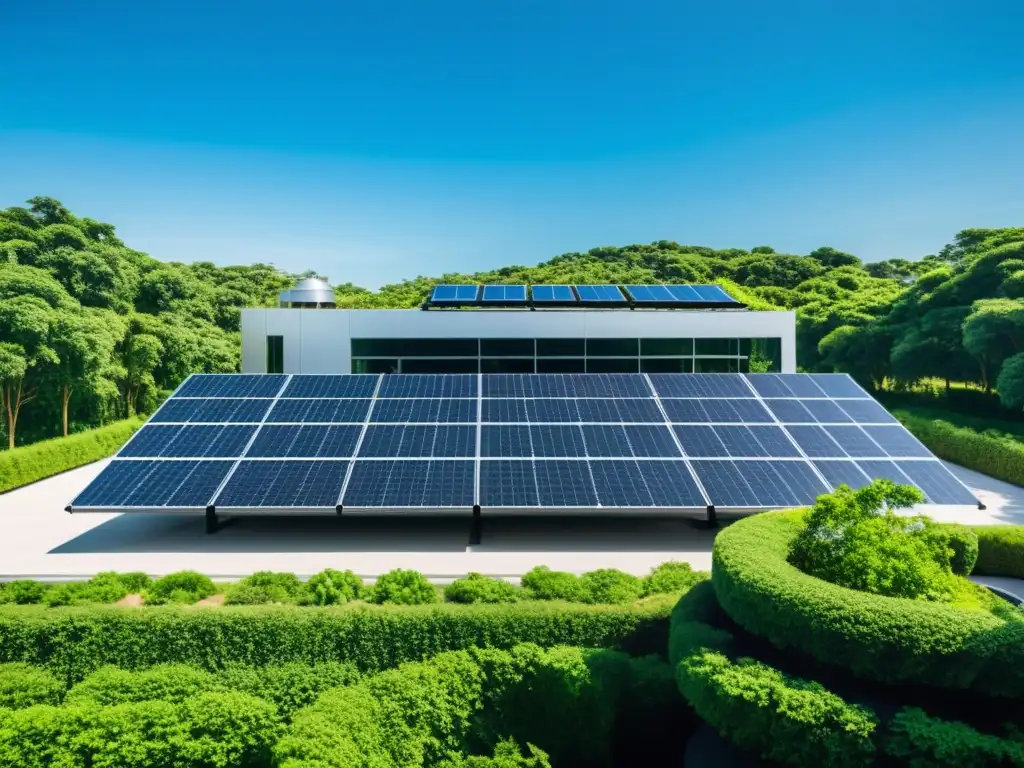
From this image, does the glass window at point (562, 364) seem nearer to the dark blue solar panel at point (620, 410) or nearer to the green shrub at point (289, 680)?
the dark blue solar panel at point (620, 410)

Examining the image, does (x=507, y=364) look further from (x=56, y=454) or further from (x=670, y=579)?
(x=56, y=454)

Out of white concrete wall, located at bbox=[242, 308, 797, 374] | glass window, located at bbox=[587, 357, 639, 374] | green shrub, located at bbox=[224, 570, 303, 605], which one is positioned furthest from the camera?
glass window, located at bbox=[587, 357, 639, 374]

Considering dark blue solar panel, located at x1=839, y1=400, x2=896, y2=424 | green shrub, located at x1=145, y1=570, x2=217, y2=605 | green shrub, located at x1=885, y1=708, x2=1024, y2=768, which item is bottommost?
green shrub, located at x1=145, y1=570, x2=217, y2=605

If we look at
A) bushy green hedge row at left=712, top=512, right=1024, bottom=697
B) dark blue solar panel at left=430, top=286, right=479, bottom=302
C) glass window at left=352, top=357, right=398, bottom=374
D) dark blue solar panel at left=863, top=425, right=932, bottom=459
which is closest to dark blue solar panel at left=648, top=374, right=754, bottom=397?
dark blue solar panel at left=863, top=425, right=932, bottom=459

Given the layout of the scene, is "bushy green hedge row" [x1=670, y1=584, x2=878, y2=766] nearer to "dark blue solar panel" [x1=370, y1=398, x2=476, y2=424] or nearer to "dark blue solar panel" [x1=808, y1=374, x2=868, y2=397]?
"dark blue solar panel" [x1=370, y1=398, x2=476, y2=424]

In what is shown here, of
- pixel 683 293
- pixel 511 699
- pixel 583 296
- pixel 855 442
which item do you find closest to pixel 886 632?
pixel 511 699

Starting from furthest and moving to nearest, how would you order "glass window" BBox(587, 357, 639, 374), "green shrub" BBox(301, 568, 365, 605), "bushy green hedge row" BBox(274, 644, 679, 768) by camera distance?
"glass window" BBox(587, 357, 639, 374) → "green shrub" BBox(301, 568, 365, 605) → "bushy green hedge row" BBox(274, 644, 679, 768)

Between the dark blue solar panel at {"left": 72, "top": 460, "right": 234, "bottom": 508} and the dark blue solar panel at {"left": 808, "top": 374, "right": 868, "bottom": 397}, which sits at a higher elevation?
the dark blue solar panel at {"left": 808, "top": 374, "right": 868, "bottom": 397}

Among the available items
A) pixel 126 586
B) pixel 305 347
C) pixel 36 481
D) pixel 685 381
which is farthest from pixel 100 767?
pixel 36 481
